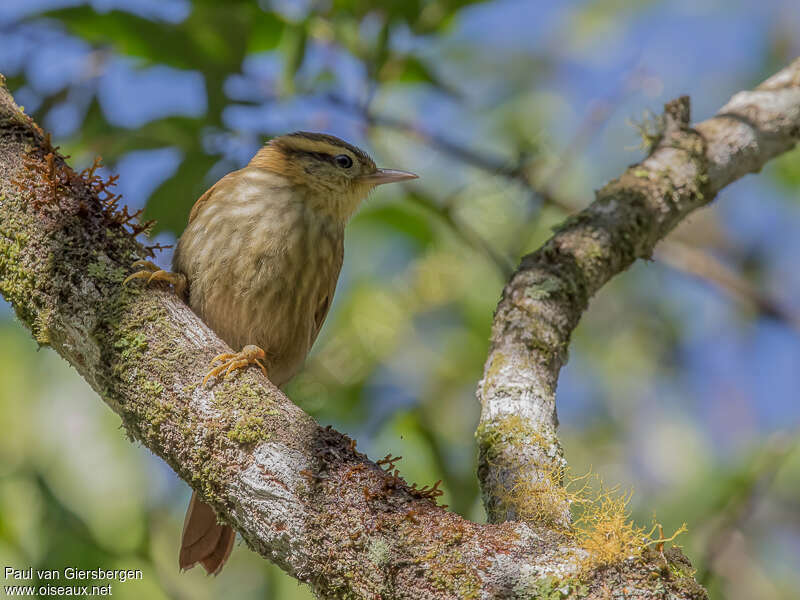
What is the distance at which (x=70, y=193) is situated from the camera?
2.46 meters

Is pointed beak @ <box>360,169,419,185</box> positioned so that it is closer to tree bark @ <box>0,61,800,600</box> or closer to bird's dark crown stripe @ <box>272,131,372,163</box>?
bird's dark crown stripe @ <box>272,131,372,163</box>

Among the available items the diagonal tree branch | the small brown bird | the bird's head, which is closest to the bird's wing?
the small brown bird

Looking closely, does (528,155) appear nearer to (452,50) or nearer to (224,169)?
(224,169)

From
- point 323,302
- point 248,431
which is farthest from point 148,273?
point 323,302

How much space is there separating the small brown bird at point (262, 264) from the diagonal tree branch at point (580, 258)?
3.39 ft

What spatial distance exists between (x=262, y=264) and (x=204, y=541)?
3.63 feet

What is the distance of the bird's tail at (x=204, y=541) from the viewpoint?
3.52 m

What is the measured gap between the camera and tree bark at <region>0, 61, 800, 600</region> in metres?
1.81

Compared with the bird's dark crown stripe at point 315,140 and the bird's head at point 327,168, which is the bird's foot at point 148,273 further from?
the bird's dark crown stripe at point 315,140

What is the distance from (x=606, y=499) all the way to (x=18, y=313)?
1.57m

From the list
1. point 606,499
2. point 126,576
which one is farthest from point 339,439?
point 126,576

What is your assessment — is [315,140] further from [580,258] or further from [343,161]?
[580,258]

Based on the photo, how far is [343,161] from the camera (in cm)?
431

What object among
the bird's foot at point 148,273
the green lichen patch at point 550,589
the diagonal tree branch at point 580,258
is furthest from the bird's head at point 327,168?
the green lichen patch at point 550,589
